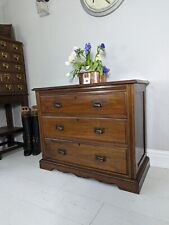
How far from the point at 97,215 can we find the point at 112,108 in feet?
2.40

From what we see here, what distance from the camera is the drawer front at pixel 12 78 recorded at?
2.21m

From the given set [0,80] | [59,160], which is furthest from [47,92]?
[0,80]

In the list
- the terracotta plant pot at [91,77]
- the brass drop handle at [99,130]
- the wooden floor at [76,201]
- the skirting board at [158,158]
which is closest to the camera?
the wooden floor at [76,201]

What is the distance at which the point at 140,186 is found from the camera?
4.65 feet

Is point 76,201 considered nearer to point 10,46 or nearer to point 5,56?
point 5,56

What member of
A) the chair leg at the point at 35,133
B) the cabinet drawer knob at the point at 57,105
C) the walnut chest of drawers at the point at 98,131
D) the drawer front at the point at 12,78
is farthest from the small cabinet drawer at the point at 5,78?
the cabinet drawer knob at the point at 57,105

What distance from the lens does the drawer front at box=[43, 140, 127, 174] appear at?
1450mm

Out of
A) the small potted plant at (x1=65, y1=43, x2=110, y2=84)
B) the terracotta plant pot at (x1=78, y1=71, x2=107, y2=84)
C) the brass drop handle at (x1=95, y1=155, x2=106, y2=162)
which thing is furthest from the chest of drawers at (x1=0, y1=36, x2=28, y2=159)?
the brass drop handle at (x1=95, y1=155, x2=106, y2=162)

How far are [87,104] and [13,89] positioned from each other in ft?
4.09

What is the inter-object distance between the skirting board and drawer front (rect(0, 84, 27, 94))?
171cm

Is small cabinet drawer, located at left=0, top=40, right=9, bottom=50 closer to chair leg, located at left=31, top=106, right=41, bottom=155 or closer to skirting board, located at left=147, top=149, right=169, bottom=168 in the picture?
chair leg, located at left=31, top=106, right=41, bottom=155

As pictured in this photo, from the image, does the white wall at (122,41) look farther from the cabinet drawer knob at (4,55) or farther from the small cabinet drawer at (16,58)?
the cabinet drawer knob at (4,55)

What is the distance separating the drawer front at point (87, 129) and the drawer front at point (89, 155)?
3.1 inches

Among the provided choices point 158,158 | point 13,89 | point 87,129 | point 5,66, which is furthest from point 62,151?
point 5,66
